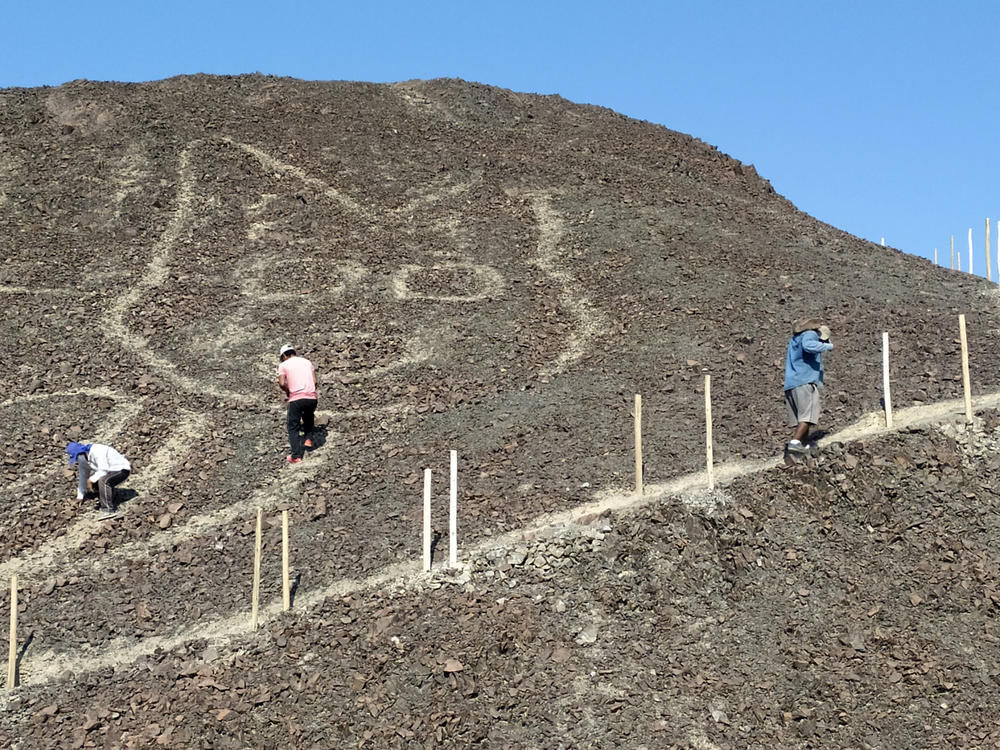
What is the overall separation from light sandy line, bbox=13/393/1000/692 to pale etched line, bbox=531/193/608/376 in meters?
5.16

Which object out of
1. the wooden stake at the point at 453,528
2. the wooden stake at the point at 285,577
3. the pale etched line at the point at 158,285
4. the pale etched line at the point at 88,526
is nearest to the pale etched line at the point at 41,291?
the pale etched line at the point at 158,285

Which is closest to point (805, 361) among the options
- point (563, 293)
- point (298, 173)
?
point (563, 293)

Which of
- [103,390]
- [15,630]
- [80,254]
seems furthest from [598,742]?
[80,254]

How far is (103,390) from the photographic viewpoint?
69.3 feet

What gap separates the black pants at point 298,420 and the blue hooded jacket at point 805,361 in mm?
7088

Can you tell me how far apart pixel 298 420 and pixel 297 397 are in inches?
13.6

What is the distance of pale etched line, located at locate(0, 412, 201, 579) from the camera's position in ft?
53.3

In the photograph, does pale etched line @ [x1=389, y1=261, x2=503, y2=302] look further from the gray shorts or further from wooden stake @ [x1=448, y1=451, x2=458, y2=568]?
wooden stake @ [x1=448, y1=451, x2=458, y2=568]

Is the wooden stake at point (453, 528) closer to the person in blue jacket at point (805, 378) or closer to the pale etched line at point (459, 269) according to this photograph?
the person in blue jacket at point (805, 378)

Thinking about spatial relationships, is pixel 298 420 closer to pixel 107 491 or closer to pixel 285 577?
pixel 107 491

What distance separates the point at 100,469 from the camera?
17.5 m

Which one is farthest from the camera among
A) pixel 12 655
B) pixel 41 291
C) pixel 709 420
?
pixel 41 291

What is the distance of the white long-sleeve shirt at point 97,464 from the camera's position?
17469 millimetres

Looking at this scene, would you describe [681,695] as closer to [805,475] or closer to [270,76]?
[805,475]
